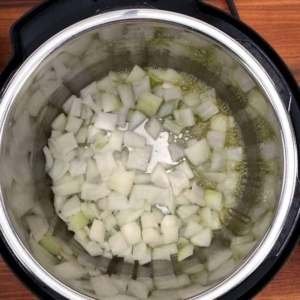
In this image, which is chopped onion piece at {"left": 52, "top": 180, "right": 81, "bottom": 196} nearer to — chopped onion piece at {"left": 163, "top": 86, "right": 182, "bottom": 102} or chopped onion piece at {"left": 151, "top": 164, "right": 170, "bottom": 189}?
chopped onion piece at {"left": 151, "top": 164, "right": 170, "bottom": 189}

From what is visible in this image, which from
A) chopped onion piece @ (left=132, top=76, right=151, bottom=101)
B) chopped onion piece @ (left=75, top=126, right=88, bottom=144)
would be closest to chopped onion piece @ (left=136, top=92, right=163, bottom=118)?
chopped onion piece @ (left=132, top=76, right=151, bottom=101)

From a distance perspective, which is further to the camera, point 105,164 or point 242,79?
point 105,164

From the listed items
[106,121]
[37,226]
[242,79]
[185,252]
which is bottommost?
[185,252]

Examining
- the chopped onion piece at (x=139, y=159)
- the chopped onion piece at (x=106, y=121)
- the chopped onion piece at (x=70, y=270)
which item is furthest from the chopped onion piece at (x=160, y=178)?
the chopped onion piece at (x=70, y=270)

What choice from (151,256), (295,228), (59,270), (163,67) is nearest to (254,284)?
(295,228)

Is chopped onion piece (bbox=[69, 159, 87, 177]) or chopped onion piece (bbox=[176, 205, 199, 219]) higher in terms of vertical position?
chopped onion piece (bbox=[69, 159, 87, 177])

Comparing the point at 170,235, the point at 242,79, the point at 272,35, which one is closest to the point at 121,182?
the point at 170,235

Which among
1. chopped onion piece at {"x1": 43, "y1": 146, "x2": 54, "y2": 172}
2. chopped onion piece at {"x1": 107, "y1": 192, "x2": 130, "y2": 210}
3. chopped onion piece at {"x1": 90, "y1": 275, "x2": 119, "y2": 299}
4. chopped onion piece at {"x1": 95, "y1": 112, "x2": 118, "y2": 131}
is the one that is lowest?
chopped onion piece at {"x1": 90, "y1": 275, "x2": 119, "y2": 299}

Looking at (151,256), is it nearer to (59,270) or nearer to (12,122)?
(59,270)

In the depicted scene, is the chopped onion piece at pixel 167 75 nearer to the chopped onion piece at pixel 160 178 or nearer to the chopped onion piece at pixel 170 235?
the chopped onion piece at pixel 160 178

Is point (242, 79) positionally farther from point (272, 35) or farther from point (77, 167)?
point (77, 167)
